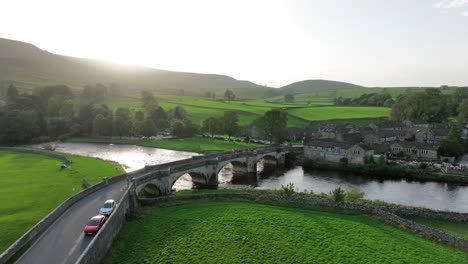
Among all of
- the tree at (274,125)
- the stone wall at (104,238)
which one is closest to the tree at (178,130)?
the tree at (274,125)

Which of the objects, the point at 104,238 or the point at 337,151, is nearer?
the point at 104,238

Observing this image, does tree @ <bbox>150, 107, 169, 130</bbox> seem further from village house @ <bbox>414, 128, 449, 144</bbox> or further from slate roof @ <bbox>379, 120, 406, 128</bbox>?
village house @ <bbox>414, 128, 449, 144</bbox>

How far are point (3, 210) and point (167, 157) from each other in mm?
50264

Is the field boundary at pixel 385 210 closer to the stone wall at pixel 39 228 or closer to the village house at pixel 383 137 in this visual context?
the stone wall at pixel 39 228

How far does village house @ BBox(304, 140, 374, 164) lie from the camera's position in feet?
241

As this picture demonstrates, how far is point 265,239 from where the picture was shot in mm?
29500

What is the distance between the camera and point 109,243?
88.0 ft

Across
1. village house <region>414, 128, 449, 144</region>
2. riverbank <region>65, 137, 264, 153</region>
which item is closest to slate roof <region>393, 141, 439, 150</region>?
village house <region>414, 128, 449, 144</region>

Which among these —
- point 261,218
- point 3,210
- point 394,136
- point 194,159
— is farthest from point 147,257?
point 394,136

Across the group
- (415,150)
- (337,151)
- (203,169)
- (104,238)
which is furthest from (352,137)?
(104,238)

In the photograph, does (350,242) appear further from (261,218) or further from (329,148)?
(329,148)

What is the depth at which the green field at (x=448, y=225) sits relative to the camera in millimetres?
33466

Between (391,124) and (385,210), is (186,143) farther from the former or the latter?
(391,124)

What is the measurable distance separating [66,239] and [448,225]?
44582mm
